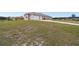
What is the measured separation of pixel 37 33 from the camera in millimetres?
1072

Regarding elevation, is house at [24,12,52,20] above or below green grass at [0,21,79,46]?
above

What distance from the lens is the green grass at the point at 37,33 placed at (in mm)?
Result: 1050

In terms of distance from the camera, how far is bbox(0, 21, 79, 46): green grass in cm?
105

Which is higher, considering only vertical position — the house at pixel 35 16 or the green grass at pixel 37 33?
the house at pixel 35 16

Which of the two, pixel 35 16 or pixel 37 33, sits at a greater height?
pixel 35 16
